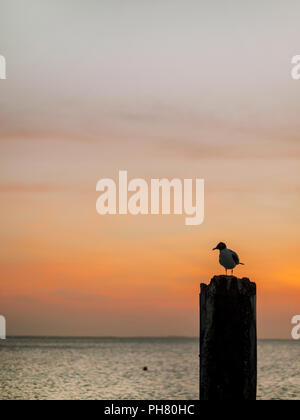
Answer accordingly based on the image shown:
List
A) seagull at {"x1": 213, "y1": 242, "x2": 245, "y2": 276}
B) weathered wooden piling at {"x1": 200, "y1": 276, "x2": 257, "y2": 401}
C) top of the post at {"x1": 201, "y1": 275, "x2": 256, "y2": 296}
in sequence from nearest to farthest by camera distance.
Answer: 1. weathered wooden piling at {"x1": 200, "y1": 276, "x2": 257, "y2": 401}
2. top of the post at {"x1": 201, "y1": 275, "x2": 256, "y2": 296}
3. seagull at {"x1": 213, "y1": 242, "x2": 245, "y2": 276}

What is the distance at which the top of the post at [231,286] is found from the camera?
860 cm

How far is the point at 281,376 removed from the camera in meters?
56.5

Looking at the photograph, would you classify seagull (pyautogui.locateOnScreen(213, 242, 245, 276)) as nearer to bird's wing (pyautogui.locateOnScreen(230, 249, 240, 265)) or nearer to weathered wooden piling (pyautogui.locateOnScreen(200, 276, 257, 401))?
bird's wing (pyautogui.locateOnScreen(230, 249, 240, 265))

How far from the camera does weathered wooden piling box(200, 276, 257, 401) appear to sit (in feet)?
27.5

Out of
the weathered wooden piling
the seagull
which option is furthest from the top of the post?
the seagull

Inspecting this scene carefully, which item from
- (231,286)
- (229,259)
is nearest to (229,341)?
(231,286)

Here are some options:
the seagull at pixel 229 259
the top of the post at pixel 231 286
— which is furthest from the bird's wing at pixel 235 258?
the top of the post at pixel 231 286

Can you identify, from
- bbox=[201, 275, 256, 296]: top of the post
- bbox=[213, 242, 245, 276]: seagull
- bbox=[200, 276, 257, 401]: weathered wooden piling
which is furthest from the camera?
bbox=[213, 242, 245, 276]: seagull

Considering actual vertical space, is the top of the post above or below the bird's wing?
below

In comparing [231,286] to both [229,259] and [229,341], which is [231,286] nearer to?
[229,341]
